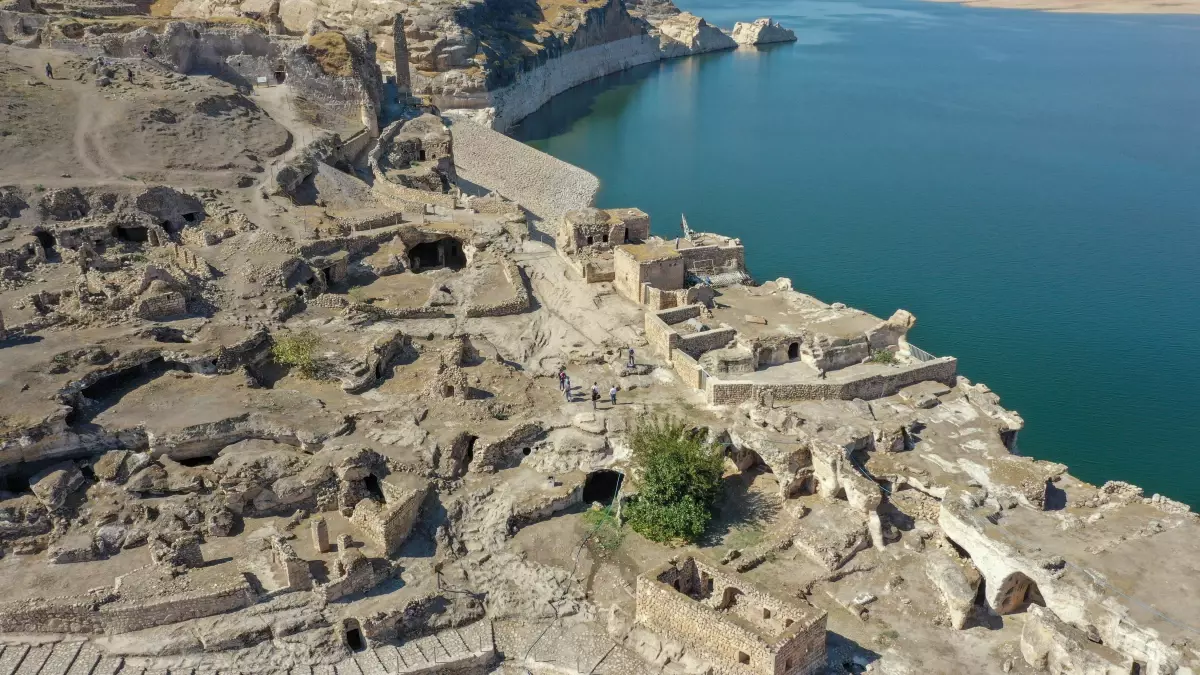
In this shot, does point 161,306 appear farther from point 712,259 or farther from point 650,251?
point 712,259

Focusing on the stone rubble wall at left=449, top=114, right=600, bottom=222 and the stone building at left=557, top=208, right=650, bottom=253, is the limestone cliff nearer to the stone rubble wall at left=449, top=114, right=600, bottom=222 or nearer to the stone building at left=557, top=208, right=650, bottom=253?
the stone rubble wall at left=449, top=114, right=600, bottom=222

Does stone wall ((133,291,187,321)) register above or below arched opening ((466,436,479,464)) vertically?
above

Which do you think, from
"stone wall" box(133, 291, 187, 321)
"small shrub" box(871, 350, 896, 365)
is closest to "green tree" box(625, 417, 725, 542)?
"small shrub" box(871, 350, 896, 365)

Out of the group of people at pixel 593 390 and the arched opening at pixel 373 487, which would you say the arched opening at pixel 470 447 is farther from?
the group of people at pixel 593 390

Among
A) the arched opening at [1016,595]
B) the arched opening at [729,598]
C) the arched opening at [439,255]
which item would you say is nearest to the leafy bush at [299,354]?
the arched opening at [439,255]

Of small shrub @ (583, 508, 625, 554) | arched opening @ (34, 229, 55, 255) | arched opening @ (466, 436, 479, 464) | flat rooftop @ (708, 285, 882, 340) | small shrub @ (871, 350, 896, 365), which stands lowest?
small shrub @ (583, 508, 625, 554)

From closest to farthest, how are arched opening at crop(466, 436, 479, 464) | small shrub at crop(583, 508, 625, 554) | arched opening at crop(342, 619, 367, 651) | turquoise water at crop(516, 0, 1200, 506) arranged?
1. arched opening at crop(342, 619, 367, 651)
2. small shrub at crop(583, 508, 625, 554)
3. arched opening at crop(466, 436, 479, 464)
4. turquoise water at crop(516, 0, 1200, 506)

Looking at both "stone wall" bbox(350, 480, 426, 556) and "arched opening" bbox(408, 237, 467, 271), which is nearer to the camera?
"stone wall" bbox(350, 480, 426, 556)
